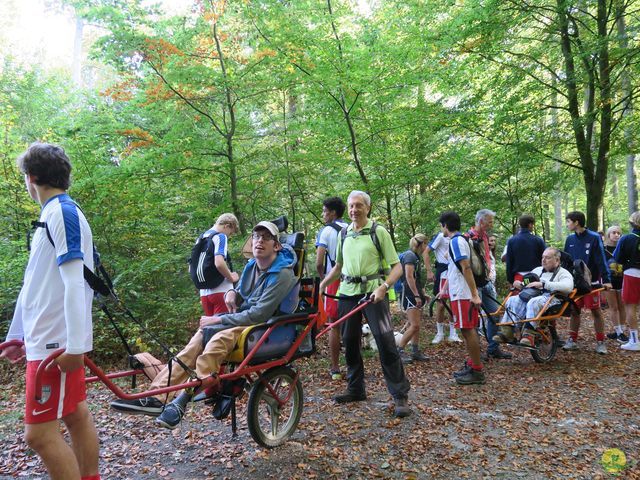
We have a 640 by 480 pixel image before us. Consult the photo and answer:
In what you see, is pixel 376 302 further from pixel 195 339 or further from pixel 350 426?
pixel 195 339

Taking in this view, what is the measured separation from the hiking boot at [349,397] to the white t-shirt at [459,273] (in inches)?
65.1

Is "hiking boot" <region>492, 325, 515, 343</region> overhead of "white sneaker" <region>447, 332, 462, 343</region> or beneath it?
overhead

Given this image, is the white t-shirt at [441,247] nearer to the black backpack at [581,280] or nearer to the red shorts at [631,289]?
the black backpack at [581,280]

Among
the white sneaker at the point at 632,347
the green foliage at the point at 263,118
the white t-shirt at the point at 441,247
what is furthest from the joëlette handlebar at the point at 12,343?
the white sneaker at the point at 632,347

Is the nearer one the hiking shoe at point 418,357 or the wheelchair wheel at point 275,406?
the wheelchair wheel at point 275,406

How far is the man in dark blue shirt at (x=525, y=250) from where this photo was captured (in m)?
6.85

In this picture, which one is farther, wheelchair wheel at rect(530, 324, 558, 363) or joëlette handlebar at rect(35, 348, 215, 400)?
wheelchair wheel at rect(530, 324, 558, 363)

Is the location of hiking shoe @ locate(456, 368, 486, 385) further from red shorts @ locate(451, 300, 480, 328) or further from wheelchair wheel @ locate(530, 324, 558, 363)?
wheelchair wheel @ locate(530, 324, 558, 363)

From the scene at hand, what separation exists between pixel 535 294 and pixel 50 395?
6090mm

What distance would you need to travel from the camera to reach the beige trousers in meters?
3.03

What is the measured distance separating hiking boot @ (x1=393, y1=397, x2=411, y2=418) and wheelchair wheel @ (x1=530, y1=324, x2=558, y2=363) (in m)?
2.95

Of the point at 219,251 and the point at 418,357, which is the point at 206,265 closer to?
the point at 219,251

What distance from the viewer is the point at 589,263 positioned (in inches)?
279

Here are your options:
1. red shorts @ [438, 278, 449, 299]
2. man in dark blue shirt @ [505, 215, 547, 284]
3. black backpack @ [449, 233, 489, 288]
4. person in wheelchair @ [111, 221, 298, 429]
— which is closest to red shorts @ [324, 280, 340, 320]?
person in wheelchair @ [111, 221, 298, 429]
